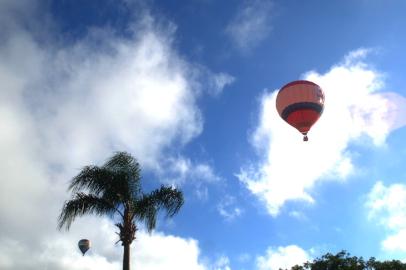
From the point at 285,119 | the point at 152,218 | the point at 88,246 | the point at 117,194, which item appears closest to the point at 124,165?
the point at 117,194

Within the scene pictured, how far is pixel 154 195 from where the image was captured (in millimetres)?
18453

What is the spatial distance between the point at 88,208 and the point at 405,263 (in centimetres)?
3711

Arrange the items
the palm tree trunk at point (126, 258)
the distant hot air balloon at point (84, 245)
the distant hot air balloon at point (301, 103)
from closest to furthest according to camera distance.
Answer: the palm tree trunk at point (126, 258)
the distant hot air balloon at point (301, 103)
the distant hot air balloon at point (84, 245)

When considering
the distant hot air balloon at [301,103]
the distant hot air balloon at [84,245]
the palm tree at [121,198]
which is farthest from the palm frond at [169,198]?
the distant hot air balloon at [84,245]

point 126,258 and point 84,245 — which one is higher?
point 84,245

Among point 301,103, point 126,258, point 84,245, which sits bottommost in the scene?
point 126,258

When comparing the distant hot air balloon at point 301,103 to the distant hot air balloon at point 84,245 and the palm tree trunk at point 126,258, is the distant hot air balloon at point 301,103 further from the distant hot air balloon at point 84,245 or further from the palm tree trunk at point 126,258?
the distant hot air balloon at point 84,245

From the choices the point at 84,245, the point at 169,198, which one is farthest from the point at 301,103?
the point at 84,245

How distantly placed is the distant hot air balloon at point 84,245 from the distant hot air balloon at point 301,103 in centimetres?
2021

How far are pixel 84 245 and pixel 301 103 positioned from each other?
855 inches

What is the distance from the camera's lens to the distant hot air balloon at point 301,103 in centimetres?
2725

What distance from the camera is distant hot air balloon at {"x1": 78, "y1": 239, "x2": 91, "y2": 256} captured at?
36241 millimetres

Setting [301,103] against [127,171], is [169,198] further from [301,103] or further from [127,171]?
[301,103]

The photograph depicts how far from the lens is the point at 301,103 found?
89.4 feet
